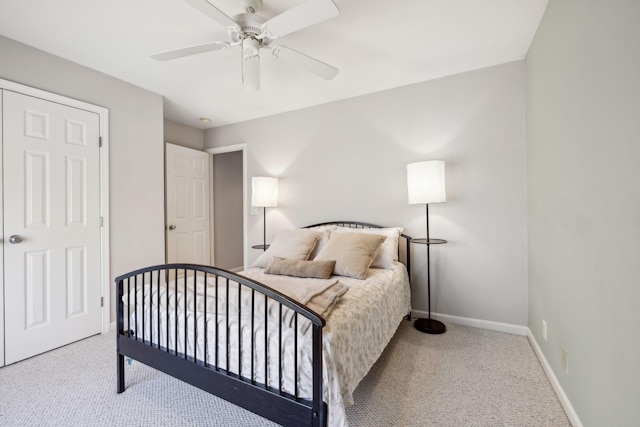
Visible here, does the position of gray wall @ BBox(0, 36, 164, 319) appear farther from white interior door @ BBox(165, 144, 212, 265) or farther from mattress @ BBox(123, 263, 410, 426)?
mattress @ BBox(123, 263, 410, 426)

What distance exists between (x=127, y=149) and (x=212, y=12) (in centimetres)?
202

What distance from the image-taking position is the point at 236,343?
1360 millimetres

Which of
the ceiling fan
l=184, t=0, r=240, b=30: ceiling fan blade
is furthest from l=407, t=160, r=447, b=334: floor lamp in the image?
l=184, t=0, r=240, b=30: ceiling fan blade

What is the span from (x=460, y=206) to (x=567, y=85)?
137 centimetres

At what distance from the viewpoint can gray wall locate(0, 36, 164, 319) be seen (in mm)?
2416

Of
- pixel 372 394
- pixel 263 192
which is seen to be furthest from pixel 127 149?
pixel 372 394

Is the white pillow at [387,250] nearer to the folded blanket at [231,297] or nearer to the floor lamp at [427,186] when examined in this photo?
the floor lamp at [427,186]

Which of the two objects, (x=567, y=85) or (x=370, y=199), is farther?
(x=370, y=199)

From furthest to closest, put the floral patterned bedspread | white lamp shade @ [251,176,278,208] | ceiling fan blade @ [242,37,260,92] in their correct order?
white lamp shade @ [251,176,278,208]
ceiling fan blade @ [242,37,260,92]
the floral patterned bedspread

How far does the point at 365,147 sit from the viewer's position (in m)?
3.23

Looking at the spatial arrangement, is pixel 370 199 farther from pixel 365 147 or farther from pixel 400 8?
pixel 400 8

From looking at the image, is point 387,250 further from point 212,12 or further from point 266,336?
point 212,12

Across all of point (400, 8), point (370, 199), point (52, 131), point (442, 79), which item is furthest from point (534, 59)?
point (52, 131)

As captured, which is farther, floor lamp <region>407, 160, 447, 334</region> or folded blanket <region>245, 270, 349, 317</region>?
floor lamp <region>407, 160, 447, 334</region>
